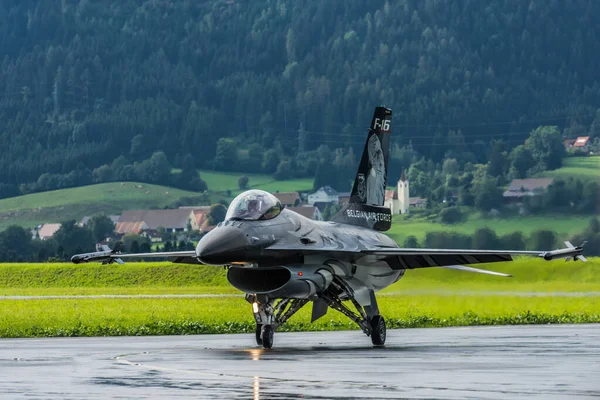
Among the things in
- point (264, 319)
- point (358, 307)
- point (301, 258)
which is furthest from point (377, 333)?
point (264, 319)

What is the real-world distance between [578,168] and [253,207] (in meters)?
145

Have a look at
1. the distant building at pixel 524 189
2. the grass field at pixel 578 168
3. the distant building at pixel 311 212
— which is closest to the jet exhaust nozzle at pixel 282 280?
the distant building at pixel 524 189

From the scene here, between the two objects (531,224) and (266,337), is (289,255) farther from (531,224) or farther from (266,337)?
(531,224)

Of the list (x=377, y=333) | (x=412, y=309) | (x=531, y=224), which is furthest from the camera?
(x=531, y=224)

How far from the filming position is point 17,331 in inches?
1307

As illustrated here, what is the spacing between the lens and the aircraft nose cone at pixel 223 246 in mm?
23531

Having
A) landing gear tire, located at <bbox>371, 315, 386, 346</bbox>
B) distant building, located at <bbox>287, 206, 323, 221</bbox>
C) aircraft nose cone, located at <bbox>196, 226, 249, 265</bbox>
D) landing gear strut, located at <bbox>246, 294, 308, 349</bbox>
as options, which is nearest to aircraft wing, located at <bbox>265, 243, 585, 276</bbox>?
aircraft nose cone, located at <bbox>196, 226, 249, 265</bbox>

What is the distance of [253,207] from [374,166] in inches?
292

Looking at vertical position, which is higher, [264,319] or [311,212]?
[264,319]

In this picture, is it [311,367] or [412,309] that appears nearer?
[311,367]

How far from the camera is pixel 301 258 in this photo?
25.7m

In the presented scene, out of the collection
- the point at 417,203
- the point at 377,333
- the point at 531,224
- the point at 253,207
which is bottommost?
the point at 417,203

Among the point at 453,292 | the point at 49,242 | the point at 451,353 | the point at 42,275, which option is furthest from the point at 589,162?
the point at 451,353

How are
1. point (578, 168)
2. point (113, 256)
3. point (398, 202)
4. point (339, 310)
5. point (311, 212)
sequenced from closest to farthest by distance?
point (339, 310)
point (113, 256)
point (578, 168)
point (398, 202)
point (311, 212)
